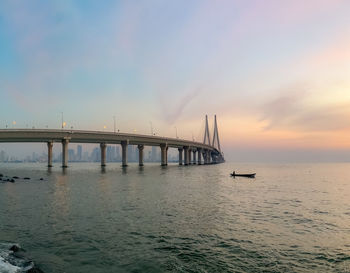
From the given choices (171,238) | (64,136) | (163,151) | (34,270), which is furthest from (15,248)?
(163,151)

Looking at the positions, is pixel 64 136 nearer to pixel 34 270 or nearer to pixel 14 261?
pixel 14 261

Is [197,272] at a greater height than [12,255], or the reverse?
[12,255]

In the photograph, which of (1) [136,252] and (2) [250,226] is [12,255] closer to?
(1) [136,252]

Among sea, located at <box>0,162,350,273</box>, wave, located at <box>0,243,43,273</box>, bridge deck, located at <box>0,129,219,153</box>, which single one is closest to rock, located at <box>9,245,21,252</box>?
wave, located at <box>0,243,43,273</box>

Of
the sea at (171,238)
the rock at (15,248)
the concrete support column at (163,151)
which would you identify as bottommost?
the sea at (171,238)

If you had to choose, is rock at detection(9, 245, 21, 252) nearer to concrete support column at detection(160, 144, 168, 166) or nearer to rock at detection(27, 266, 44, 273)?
rock at detection(27, 266, 44, 273)

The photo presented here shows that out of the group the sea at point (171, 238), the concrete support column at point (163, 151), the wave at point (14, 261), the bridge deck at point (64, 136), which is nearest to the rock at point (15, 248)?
the wave at point (14, 261)

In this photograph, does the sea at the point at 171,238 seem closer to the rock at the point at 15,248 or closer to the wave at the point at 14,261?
the wave at the point at 14,261

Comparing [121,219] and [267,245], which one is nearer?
[267,245]

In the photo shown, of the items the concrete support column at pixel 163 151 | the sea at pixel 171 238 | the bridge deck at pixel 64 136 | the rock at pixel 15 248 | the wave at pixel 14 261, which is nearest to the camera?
the wave at pixel 14 261

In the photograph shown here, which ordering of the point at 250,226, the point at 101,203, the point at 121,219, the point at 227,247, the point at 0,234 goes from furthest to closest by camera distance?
the point at 101,203 < the point at 121,219 < the point at 250,226 < the point at 0,234 < the point at 227,247

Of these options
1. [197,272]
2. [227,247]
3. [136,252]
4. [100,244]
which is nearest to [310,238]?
[227,247]
